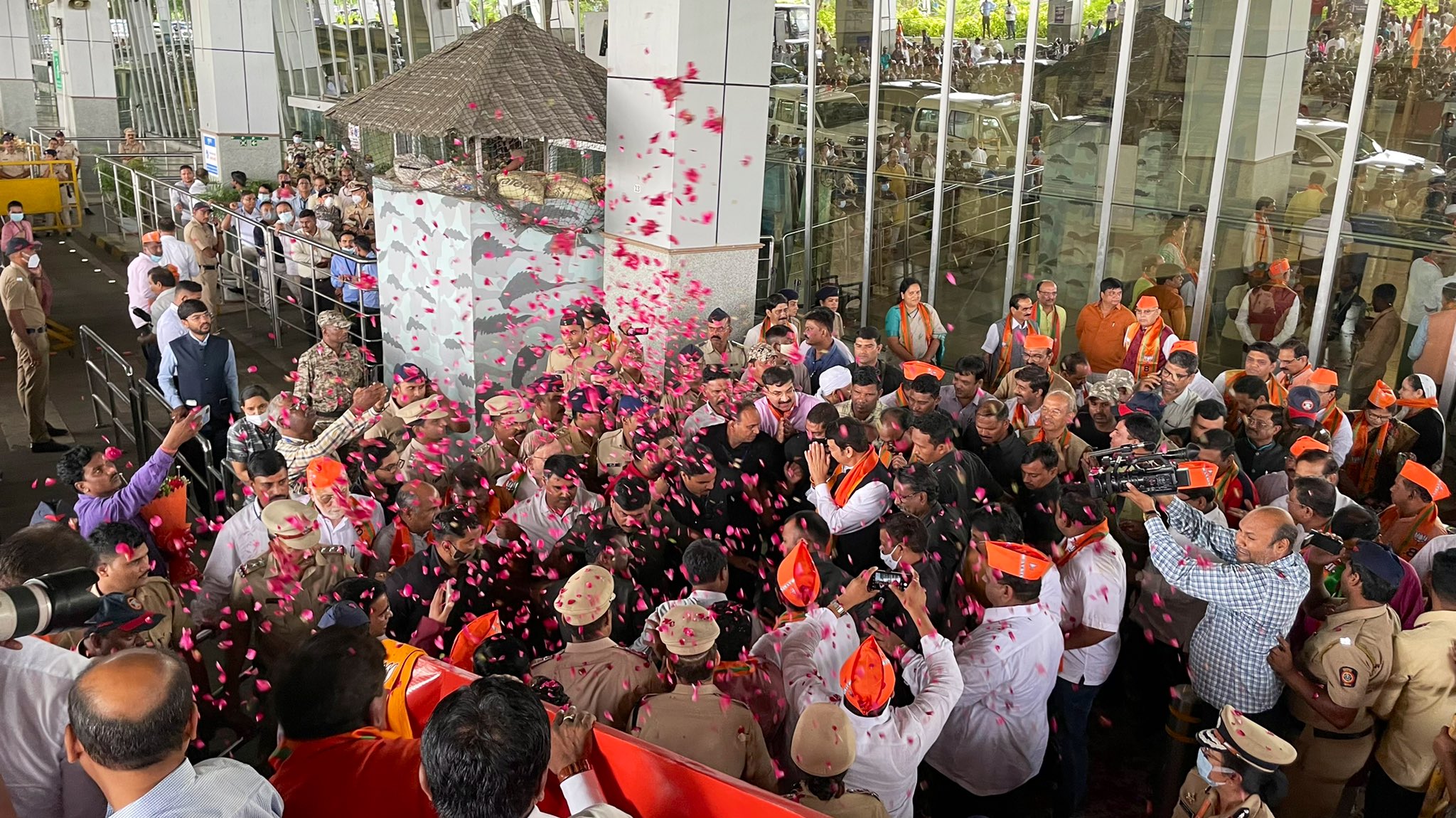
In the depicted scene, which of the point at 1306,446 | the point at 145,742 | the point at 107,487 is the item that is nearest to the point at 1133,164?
the point at 1306,446

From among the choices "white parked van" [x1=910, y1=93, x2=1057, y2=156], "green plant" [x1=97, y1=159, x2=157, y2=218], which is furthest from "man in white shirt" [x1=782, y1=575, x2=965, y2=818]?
"green plant" [x1=97, y1=159, x2=157, y2=218]

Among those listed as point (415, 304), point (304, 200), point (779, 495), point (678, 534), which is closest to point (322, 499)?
point (678, 534)

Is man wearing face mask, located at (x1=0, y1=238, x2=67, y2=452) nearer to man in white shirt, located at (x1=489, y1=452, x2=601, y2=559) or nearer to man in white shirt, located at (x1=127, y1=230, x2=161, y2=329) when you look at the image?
man in white shirt, located at (x1=127, y1=230, x2=161, y2=329)

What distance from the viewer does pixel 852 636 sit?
3.80 m

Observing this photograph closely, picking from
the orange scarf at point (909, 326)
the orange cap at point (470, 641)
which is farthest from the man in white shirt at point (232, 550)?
the orange scarf at point (909, 326)

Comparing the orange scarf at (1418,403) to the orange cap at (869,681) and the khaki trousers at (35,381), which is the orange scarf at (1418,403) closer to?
the orange cap at (869,681)

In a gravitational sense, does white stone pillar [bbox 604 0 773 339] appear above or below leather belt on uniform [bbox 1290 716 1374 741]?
above

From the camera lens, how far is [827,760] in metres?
2.78

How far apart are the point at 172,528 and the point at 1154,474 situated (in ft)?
13.9

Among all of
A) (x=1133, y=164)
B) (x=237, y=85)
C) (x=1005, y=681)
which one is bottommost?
(x=1005, y=681)

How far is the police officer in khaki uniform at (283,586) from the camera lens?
3.93m

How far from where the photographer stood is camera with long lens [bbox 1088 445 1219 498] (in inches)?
164

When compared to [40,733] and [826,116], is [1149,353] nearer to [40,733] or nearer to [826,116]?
[826,116]

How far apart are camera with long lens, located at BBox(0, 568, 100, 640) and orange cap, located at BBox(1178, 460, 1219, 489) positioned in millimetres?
3729
